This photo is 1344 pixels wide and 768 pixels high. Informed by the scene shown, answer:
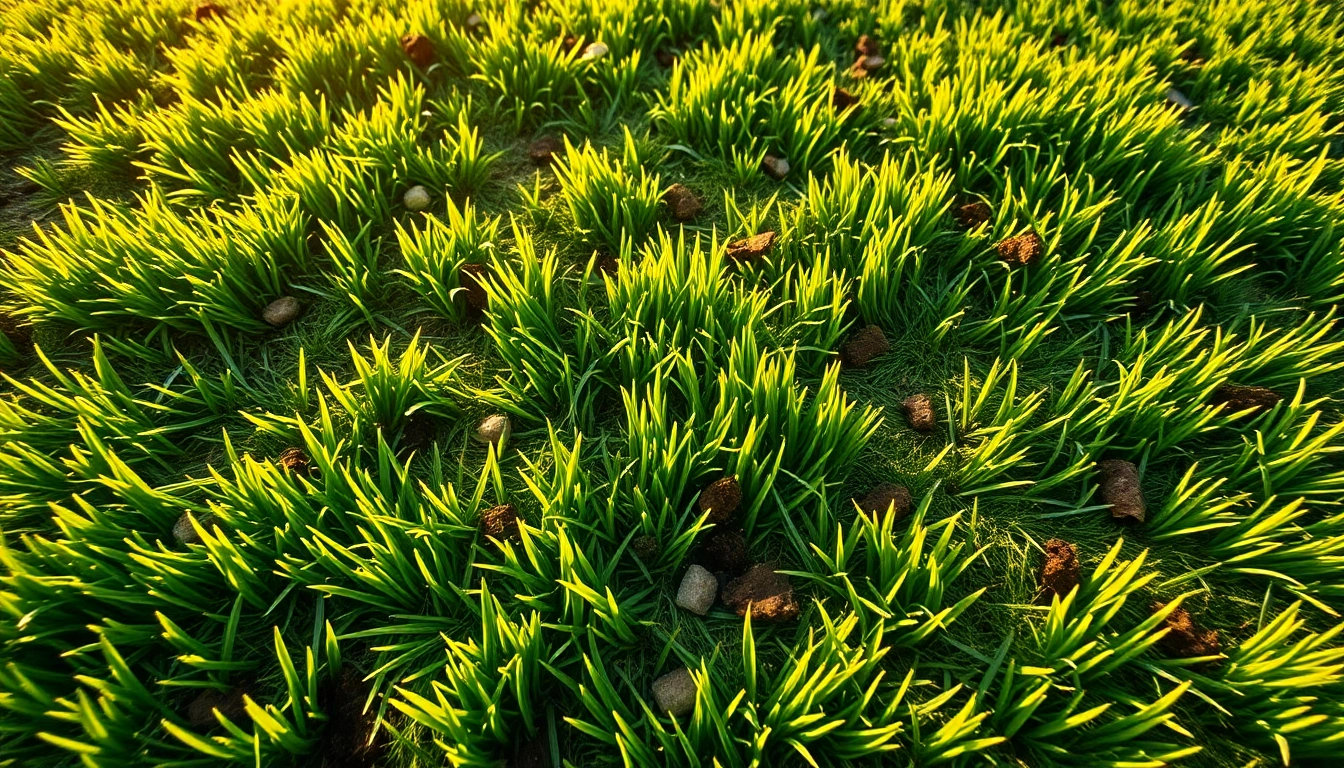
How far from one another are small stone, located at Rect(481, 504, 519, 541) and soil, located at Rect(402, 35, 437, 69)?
5.82 ft

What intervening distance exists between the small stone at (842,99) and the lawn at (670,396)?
0.01m

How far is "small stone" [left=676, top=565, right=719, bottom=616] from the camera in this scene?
3.90ft

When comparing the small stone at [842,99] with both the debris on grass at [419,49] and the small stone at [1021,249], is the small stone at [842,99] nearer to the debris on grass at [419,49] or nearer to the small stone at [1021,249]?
the small stone at [1021,249]

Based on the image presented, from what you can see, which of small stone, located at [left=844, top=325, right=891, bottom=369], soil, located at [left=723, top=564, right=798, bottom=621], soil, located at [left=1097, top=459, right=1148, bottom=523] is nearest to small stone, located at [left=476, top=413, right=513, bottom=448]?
soil, located at [left=723, top=564, right=798, bottom=621]

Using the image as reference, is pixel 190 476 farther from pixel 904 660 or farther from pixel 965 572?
pixel 965 572

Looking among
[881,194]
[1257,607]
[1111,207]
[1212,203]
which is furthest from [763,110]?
[1257,607]

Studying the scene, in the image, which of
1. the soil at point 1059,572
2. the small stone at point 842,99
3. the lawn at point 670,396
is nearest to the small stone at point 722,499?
the lawn at point 670,396

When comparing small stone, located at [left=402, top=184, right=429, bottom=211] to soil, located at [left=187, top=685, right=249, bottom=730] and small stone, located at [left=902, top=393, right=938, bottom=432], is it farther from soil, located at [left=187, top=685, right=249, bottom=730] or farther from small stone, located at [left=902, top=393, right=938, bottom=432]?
small stone, located at [left=902, top=393, right=938, bottom=432]

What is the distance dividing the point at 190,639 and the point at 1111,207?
7.75 ft

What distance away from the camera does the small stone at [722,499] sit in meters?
1.22

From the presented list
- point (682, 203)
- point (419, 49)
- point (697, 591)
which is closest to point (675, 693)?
point (697, 591)

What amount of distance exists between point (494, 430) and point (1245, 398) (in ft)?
5.44

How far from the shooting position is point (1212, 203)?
5.25 ft

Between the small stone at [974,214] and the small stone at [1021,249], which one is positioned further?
the small stone at [974,214]
